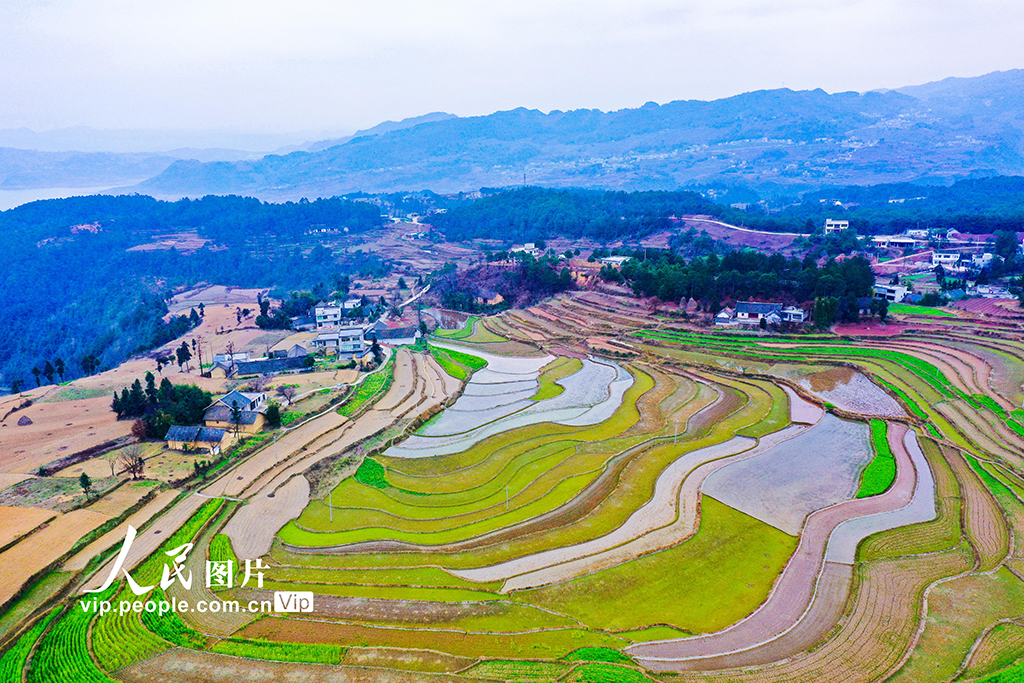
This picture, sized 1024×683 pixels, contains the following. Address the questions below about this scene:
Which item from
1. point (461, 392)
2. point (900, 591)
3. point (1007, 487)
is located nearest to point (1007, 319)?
point (1007, 487)

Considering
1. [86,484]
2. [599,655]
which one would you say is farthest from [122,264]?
[599,655]

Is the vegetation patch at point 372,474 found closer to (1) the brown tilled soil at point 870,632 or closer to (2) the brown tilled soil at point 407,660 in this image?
(2) the brown tilled soil at point 407,660

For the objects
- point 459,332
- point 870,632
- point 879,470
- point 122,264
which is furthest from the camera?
point 122,264

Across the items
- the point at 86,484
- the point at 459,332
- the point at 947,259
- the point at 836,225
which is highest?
the point at 836,225

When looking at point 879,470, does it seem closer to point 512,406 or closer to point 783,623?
point 783,623

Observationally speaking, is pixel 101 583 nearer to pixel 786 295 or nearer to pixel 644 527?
pixel 644 527

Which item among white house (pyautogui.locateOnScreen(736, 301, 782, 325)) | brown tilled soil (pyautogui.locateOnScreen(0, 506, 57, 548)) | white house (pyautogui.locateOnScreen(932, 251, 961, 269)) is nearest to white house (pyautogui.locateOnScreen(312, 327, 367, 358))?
brown tilled soil (pyautogui.locateOnScreen(0, 506, 57, 548))

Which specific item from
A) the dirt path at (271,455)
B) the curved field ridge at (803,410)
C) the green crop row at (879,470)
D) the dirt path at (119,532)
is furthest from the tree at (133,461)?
the curved field ridge at (803,410)
